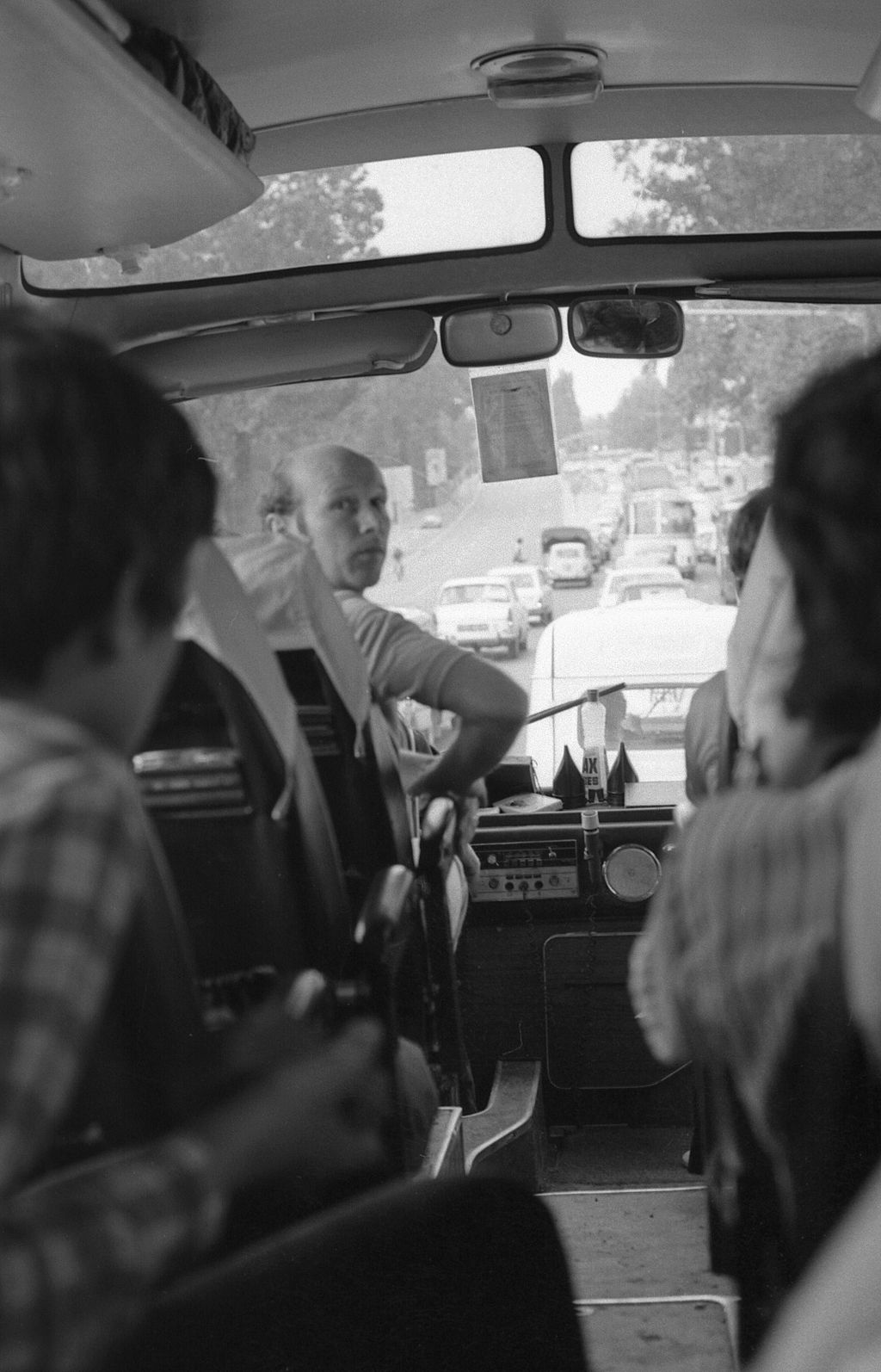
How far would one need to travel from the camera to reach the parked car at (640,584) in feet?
5.75

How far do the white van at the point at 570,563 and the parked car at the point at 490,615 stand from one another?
79 millimetres

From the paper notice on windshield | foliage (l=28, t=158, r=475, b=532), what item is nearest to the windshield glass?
foliage (l=28, t=158, r=475, b=532)

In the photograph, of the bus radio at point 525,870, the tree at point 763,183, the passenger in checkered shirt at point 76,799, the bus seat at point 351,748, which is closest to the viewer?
the passenger in checkered shirt at point 76,799

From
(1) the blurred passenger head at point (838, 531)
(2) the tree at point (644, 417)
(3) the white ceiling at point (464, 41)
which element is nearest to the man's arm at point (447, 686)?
(2) the tree at point (644, 417)

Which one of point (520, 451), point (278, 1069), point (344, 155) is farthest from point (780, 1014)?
point (344, 155)

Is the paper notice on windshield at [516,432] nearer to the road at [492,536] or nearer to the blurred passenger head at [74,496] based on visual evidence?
the road at [492,536]

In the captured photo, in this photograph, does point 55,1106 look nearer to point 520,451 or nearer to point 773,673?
point 773,673

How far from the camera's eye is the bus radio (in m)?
2.85

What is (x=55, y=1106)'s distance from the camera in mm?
898

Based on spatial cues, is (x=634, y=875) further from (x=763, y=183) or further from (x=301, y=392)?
(x=763, y=183)

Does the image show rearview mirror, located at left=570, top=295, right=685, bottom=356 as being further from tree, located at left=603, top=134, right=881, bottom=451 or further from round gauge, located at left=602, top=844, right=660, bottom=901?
round gauge, located at left=602, top=844, right=660, bottom=901

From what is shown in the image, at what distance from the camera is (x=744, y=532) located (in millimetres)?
1365

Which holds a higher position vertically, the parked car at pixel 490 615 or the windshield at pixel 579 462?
the windshield at pixel 579 462

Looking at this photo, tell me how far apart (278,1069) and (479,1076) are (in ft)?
3.65
